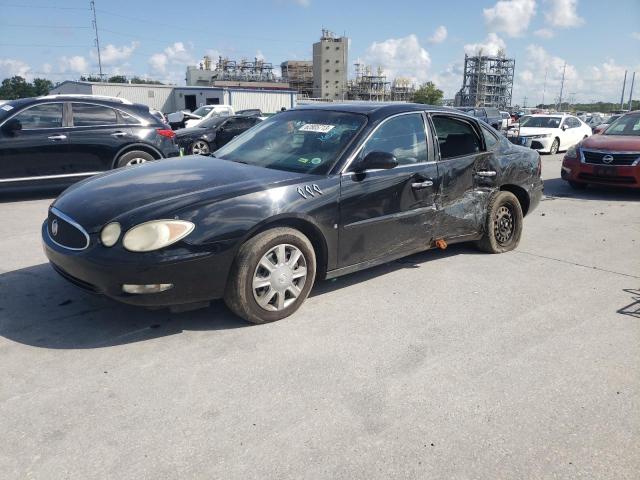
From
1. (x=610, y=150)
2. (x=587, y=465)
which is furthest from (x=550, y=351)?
(x=610, y=150)

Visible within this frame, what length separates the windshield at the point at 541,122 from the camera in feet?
61.9

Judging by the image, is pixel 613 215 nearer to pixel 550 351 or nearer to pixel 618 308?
pixel 618 308

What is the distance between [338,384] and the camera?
3.02 meters

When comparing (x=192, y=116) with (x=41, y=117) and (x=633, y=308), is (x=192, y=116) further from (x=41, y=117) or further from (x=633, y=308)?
(x=633, y=308)

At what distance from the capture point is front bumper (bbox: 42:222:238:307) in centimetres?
325

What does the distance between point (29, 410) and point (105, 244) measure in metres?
1.06

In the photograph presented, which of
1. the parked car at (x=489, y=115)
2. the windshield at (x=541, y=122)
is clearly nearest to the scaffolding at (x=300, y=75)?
the parked car at (x=489, y=115)

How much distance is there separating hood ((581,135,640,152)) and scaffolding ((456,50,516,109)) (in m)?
130

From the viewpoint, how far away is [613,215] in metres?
8.30

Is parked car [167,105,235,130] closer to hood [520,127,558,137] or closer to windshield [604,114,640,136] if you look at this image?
hood [520,127,558,137]

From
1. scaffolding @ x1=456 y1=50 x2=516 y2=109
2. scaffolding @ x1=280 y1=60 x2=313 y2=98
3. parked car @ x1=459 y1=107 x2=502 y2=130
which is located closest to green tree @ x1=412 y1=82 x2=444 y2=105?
scaffolding @ x1=456 y1=50 x2=516 y2=109

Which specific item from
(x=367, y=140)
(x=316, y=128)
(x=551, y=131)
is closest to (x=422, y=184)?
(x=367, y=140)

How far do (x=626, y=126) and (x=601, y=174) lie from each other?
1721 millimetres

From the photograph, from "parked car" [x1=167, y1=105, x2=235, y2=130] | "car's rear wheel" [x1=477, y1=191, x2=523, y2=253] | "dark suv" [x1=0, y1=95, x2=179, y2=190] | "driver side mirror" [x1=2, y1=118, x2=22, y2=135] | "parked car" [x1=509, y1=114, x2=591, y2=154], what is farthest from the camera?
"parked car" [x1=167, y1=105, x2=235, y2=130]
